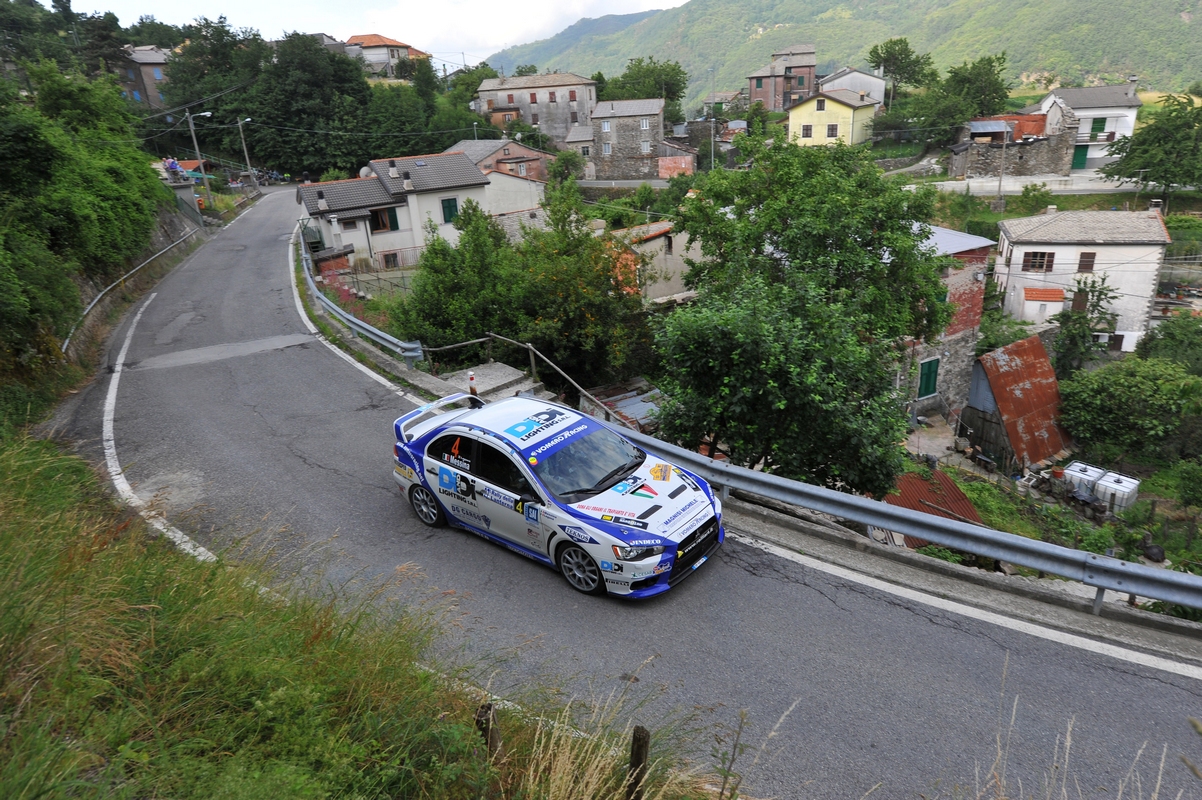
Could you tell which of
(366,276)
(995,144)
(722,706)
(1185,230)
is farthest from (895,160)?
(722,706)

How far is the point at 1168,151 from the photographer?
4741 centimetres

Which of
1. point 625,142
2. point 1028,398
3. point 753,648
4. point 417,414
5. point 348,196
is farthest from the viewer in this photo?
point 625,142

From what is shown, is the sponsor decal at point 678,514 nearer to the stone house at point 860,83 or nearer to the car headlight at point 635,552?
the car headlight at point 635,552

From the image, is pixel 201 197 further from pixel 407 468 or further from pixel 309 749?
pixel 309 749

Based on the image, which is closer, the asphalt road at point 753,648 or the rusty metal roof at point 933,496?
the asphalt road at point 753,648

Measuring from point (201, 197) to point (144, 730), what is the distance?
5008 centimetres

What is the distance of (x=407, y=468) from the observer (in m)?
8.13

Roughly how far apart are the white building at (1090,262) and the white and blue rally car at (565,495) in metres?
34.5

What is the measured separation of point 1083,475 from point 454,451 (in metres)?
21.8

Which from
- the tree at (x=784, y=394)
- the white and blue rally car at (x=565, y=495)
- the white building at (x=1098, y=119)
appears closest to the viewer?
the white and blue rally car at (x=565, y=495)

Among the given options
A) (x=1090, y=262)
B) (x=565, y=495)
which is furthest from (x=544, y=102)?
(x=565, y=495)

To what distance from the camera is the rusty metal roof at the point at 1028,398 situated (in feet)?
79.9

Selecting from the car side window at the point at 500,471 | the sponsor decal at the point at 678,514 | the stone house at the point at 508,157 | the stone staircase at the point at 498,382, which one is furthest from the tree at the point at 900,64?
the car side window at the point at 500,471

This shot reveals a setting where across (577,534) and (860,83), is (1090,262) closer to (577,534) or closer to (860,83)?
(577,534)
